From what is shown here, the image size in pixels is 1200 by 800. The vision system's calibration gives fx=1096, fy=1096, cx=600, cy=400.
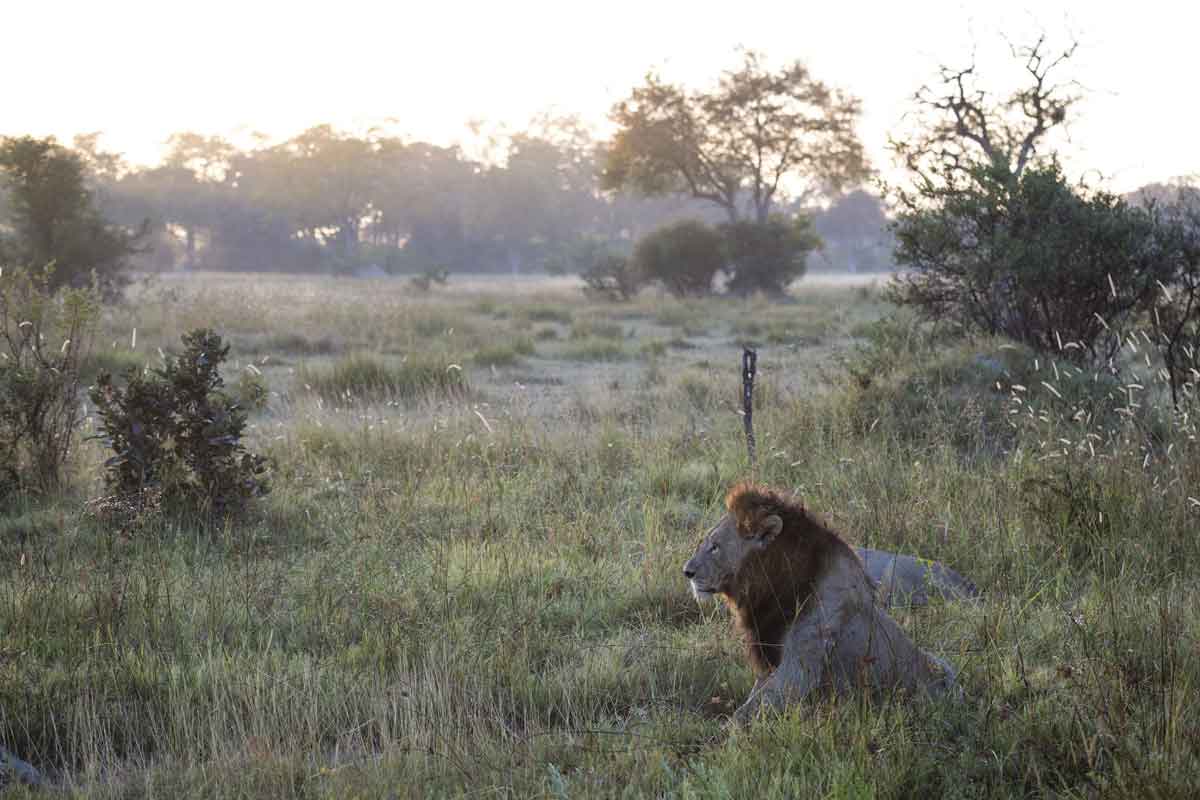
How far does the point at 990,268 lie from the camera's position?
10164 millimetres

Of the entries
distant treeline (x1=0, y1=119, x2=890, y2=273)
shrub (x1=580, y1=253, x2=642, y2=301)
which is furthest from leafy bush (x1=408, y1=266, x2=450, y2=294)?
distant treeline (x1=0, y1=119, x2=890, y2=273)

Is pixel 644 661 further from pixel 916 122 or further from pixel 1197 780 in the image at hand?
pixel 916 122

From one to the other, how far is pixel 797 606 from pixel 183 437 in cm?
440

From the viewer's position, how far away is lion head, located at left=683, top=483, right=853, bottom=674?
139 inches

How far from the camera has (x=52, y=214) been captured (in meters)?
20.1

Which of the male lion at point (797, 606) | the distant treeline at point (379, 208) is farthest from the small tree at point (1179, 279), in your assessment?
the distant treeline at point (379, 208)

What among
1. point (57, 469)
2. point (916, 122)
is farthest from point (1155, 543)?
point (916, 122)

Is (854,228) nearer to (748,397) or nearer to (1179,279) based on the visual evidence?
(1179,279)

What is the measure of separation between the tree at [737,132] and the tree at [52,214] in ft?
63.6

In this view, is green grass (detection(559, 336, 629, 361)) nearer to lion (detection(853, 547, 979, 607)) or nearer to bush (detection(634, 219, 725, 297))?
lion (detection(853, 547, 979, 607))

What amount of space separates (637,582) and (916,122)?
1928 cm

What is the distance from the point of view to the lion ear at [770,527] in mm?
3498

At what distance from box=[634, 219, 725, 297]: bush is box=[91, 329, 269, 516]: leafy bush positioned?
25.1 meters

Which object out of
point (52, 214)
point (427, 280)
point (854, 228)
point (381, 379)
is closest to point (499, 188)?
point (854, 228)
